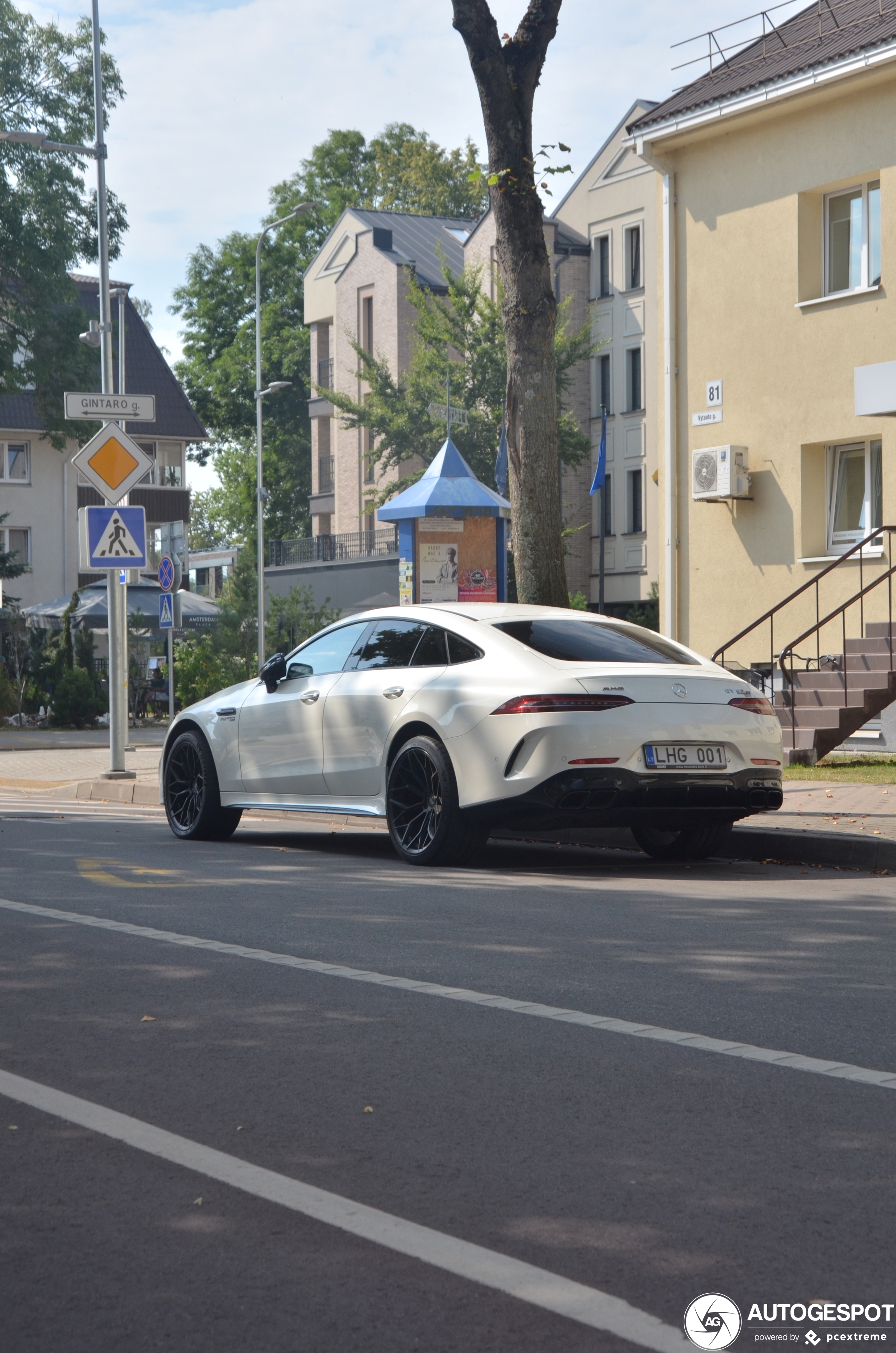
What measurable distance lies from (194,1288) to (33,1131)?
119 centimetres

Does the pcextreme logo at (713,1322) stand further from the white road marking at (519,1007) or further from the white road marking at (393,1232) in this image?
the white road marking at (519,1007)

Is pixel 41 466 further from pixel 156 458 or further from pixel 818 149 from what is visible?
pixel 818 149

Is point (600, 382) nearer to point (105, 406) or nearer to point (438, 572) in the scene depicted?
point (438, 572)

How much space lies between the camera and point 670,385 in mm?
21672

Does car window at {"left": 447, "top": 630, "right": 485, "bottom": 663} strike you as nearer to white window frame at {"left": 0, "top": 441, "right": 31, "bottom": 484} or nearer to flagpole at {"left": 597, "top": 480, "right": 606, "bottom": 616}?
flagpole at {"left": 597, "top": 480, "right": 606, "bottom": 616}

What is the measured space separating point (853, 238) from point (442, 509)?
6079 millimetres

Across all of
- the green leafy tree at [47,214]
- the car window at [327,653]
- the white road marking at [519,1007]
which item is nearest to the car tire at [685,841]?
the car window at [327,653]

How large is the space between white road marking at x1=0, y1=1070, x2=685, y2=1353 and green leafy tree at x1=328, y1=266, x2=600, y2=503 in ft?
144

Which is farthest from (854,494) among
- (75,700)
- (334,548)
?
(334,548)

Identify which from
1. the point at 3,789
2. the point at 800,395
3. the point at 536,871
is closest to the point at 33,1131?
the point at 536,871

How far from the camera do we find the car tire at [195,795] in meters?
11.7

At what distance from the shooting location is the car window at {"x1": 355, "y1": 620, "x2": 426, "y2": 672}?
10438 millimetres

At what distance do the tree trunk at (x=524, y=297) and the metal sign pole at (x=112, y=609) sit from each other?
4917mm

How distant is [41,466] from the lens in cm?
5812
